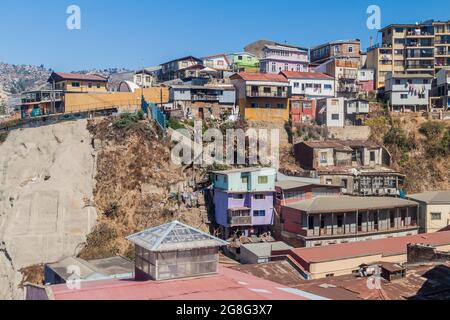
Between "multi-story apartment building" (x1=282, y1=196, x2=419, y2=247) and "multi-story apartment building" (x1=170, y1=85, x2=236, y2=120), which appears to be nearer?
"multi-story apartment building" (x1=282, y1=196, x2=419, y2=247)

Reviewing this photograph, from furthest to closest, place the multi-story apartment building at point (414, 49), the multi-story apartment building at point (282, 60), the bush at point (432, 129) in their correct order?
the multi-story apartment building at point (282, 60) < the multi-story apartment building at point (414, 49) < the bush at point (432, 129)

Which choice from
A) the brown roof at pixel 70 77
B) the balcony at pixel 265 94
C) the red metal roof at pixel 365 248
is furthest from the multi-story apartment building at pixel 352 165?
the brown roof at pixel 70 77

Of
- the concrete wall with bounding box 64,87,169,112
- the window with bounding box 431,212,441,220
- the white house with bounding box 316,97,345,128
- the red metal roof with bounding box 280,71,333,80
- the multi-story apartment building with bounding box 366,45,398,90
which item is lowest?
the window with bounding box 431,212,441,220

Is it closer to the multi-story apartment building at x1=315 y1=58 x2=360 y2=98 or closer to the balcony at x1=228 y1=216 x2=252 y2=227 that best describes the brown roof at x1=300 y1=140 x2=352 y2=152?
the balcony at x1=228 y1=216 x2=252 y2=227

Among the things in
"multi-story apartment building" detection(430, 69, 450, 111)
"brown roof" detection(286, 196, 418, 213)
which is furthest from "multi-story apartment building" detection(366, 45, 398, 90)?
"brown roof" detection(286, 196, 418, 213)

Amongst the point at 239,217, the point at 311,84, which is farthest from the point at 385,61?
the point at 239,217

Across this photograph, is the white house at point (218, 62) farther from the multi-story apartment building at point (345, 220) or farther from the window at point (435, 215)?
the window at point (435, 215)
